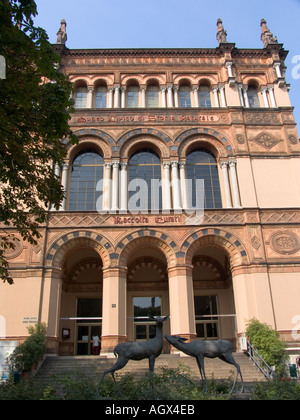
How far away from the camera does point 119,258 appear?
19.2m

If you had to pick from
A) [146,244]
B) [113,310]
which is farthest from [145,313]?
[146,244]

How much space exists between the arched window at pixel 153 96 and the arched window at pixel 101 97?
9.64 ft

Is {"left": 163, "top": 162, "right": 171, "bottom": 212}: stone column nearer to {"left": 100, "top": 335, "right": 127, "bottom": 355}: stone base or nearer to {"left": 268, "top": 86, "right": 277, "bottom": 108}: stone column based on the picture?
{"left": 100, "top": 335, "right": 127, "bottom": 355}: stone base

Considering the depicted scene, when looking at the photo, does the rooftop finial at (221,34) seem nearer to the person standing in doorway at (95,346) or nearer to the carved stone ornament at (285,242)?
the carved stone ornament at (285,242)

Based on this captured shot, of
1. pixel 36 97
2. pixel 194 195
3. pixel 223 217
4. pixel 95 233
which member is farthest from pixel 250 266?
pixel 36 97

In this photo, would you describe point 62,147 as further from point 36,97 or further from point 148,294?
point 148,294

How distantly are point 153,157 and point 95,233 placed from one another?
6327 millimetres

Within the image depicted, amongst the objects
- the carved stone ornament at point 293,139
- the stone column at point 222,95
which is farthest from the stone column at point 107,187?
the carved stone ornament at point 293,139

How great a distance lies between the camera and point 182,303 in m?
18.4

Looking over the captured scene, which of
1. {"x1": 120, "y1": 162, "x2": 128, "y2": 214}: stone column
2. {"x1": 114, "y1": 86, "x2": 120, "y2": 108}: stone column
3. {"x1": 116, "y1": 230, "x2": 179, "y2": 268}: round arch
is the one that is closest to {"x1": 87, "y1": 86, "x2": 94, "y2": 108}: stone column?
{"x1": 114, "y1": 86, "x2": 120, "y2": 108}: stone column

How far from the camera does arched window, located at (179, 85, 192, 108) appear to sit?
2469cm

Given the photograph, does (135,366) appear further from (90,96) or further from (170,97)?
(90,96)

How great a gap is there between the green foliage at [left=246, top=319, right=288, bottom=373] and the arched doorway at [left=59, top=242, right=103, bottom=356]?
8.81 meters

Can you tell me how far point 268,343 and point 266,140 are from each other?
12.0 meters
